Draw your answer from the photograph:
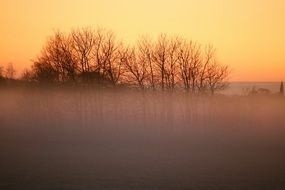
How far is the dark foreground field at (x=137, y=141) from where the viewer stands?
2203cm

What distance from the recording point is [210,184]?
811 inches

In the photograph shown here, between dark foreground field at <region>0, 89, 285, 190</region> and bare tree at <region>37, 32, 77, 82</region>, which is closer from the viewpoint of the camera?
dark foreground field at <region>0, 89, 285, 190</region>

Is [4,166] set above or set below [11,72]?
below

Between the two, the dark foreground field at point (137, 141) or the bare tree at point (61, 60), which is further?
the bare tree at point (61, 60)

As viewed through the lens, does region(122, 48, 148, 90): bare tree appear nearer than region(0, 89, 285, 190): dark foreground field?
No

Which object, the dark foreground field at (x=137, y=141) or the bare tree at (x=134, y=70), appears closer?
the dark foreground field at (x=137, y=141)

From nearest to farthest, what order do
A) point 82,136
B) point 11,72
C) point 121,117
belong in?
point 82,136 < point 121,117 < point 11,72

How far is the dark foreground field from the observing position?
22.0 m

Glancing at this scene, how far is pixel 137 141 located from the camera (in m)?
43.1

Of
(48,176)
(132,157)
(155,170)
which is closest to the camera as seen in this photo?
(48,176)

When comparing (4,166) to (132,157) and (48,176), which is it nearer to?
(48,176)

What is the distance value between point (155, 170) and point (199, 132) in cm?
2667

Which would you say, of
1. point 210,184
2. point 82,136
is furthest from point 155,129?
point 210,184

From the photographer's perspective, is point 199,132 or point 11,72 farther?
point 11,72
